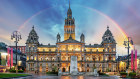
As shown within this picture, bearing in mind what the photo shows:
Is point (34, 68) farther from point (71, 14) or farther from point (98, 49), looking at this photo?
point (71, 14)

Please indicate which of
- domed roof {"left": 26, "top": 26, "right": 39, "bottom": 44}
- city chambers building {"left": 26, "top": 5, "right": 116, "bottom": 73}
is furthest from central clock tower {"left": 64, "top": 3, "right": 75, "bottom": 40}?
domed roof {"left": 26, "top": 26, "right": 39, "bottom": 44}

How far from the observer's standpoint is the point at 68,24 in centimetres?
14488

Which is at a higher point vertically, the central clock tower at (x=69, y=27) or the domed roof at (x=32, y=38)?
the central clock tower at (x=69, y=27)

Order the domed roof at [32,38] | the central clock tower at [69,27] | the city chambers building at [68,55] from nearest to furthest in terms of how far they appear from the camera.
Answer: the city chambers building at [68,55], the domed roof at [32,38], the central clock tower at [69,27]

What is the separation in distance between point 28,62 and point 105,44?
5320 centimetres

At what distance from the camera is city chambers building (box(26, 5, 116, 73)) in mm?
114938

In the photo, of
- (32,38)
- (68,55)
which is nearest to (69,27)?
(68,55)

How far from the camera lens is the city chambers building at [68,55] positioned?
377 ft

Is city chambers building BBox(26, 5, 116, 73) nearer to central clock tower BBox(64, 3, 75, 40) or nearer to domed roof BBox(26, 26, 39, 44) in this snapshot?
domed roof BBox(26, 26, 39, 44)

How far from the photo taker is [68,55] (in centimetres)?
11556

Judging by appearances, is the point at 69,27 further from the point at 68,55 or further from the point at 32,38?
the point at 32,38

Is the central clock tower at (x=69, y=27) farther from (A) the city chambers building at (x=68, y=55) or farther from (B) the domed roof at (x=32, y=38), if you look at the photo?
(B) the domed roof at (x=32, y=38)

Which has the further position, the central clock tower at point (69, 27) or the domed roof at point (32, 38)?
the central clock tower at point (69, 27)

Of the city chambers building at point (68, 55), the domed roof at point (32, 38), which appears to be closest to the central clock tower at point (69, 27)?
the city chambers building at point (68, 55)
